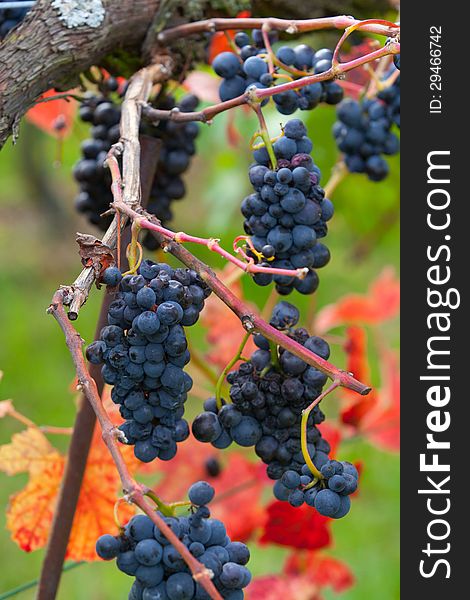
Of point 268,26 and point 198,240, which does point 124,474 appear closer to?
point 198,240

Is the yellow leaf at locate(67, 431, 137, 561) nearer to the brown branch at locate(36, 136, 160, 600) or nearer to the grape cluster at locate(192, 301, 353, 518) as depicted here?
the brown branch at locate(36, 136, 160, 600)

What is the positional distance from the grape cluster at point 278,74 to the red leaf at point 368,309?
858 mm

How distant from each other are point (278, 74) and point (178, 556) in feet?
1.66

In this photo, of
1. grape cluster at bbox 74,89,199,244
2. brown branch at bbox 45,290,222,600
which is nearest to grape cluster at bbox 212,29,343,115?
grape cluster at bbox 74,89,199,244

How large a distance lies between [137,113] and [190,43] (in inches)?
8.9

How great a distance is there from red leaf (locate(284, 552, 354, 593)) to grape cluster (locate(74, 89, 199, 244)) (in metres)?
0.63

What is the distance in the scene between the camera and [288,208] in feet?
2.34

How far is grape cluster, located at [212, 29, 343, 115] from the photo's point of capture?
2.76ft

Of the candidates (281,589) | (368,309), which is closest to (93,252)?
(281,589)

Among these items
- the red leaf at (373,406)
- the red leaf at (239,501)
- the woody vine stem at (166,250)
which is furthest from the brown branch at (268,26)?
the red leaf at (239,501)

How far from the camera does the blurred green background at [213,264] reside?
1923mm

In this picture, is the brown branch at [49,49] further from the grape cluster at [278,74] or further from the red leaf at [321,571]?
the red leaf at [321,571]

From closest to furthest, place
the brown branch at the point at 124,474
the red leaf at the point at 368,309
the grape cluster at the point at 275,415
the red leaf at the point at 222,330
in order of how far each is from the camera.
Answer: the brown branch at the point at 124,474 → the grape cluster at the point at 275,415 → the red leaf at the point at 222,330 → the red leaf at the point at 368,309

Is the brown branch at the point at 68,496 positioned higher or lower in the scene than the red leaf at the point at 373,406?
lower
